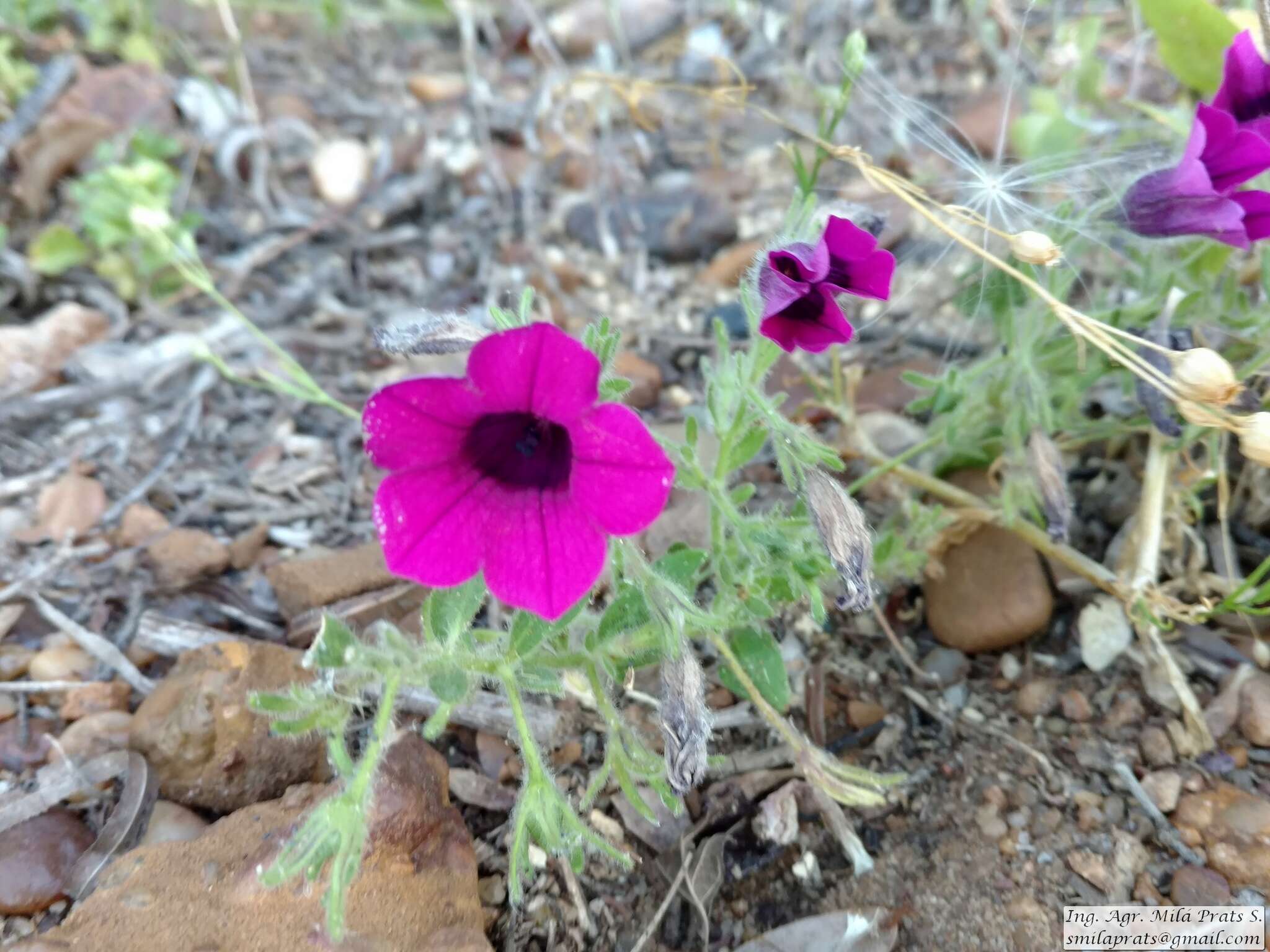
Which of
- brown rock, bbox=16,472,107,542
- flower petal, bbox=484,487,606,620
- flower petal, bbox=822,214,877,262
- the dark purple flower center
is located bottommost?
brown rock, bbox=16,472,107,542

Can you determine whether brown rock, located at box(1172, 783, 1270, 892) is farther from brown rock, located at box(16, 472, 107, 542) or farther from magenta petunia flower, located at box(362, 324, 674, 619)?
brown rock, located at box(16, 472, 107, 542)

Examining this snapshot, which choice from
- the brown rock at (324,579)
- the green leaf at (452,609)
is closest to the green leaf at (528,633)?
the green leaf at (452,609)

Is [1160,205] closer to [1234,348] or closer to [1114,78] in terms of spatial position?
[1234,348]

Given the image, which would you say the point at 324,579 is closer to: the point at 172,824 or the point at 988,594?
the point at 172,824

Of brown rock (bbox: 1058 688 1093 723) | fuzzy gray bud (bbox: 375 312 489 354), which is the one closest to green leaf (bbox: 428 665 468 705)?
fuzzy gray bud (bbox: 375 312 489 354)

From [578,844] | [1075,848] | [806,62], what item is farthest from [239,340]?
[1075,848]

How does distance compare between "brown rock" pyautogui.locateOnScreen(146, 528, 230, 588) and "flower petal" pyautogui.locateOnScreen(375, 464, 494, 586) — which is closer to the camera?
"flower petal" pyautogui.locateOnScreen(375, 464, 494, 586)

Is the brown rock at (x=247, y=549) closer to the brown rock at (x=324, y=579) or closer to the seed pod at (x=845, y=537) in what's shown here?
the brown rock at (x=324, y=579)
